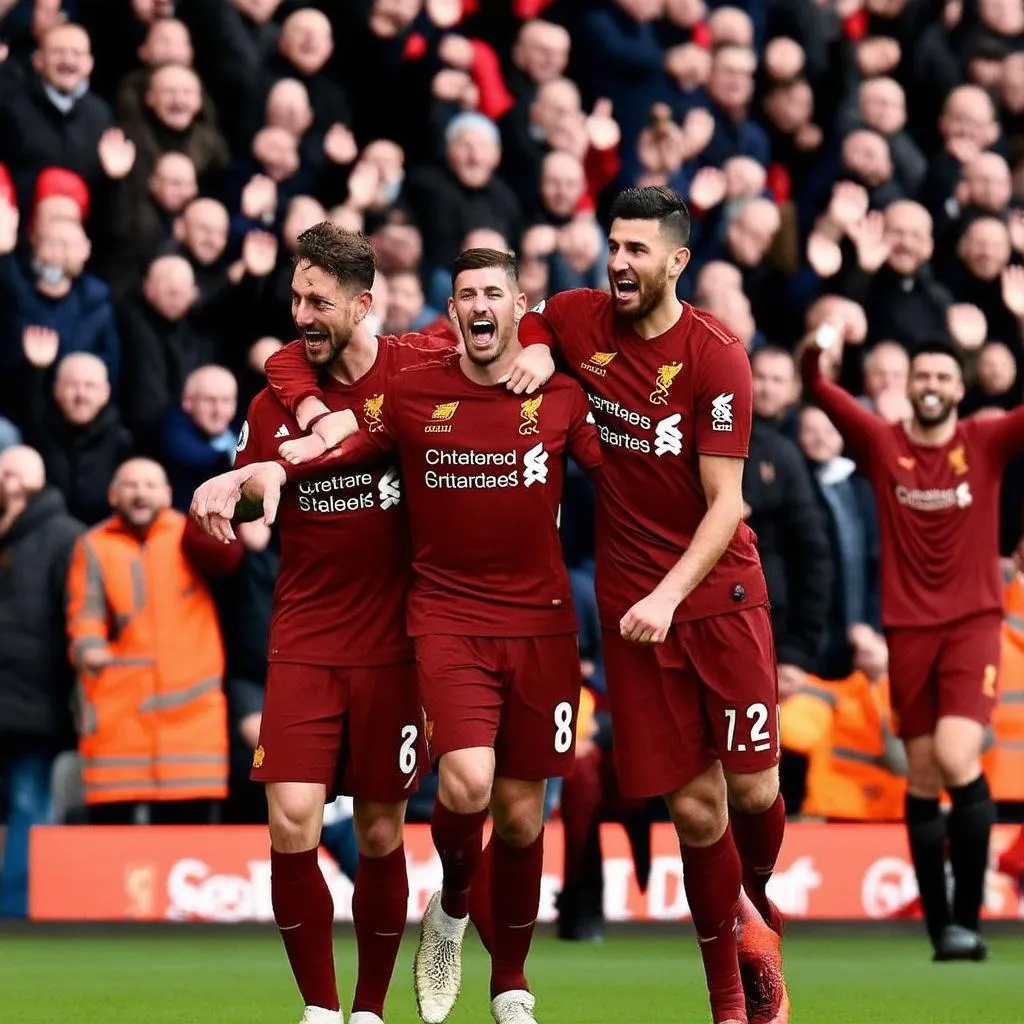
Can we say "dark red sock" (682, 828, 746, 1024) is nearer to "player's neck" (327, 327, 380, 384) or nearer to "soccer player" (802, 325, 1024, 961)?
"player's neck" (327, 327, 380, 384)

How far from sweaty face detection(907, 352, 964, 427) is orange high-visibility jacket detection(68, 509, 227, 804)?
10.4ft

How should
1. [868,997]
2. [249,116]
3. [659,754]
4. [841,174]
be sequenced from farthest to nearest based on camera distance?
[841,174]
[249,116]
[868,997]
[659,754]

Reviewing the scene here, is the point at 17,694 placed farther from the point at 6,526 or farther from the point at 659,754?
the point at 659,754

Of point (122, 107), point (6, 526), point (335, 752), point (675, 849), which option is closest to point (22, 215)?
point (122, 107)

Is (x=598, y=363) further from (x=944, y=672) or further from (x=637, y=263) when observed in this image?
(x=944, y=672)

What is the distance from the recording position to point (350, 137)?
45.2 feet

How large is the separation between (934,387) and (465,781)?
3791 millimetres

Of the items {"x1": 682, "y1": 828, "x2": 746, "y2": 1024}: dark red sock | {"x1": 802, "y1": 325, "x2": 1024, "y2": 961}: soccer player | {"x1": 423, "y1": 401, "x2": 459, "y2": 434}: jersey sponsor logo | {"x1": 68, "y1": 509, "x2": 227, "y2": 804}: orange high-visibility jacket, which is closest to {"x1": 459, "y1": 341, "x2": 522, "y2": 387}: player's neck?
{"x1": 423, "y1": 401, "x2": 459, "y2": 434}: jersey sponsor logo

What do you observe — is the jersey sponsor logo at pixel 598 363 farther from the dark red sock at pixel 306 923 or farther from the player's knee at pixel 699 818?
the dark red sock at pixel 306 923

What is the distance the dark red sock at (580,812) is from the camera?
11.8 meters

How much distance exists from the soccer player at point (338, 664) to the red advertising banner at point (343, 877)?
12.4 feet

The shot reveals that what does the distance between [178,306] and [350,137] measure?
1.82 meters

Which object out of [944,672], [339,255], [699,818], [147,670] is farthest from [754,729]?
[147,670]

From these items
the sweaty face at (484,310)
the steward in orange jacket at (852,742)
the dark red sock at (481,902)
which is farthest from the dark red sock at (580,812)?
the sweaty face at (484,310)
